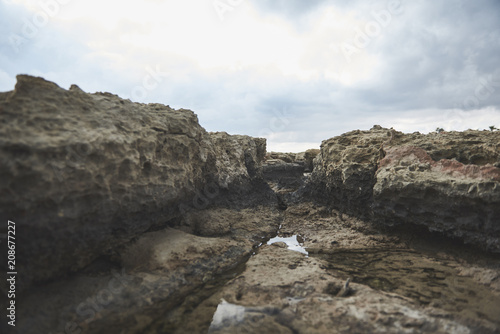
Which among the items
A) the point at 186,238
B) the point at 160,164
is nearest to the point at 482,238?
the point at 186,238

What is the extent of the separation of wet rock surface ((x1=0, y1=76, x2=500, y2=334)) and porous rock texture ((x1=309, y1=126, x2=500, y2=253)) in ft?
0.13

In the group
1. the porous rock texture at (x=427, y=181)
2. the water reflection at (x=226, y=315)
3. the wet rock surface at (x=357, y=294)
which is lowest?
the water reflection at (x=226, y=315)

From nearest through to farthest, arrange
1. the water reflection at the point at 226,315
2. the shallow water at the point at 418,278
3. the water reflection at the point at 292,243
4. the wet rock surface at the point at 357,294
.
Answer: the wet rock surface at the point at 357,294 → the water reflection at the point at 226,315 → the shallow water at the point at 418,278 → the water reflection at the point at 292,243

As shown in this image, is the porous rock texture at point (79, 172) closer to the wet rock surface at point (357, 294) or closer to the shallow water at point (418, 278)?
the wet rock surface at point (357, 294)

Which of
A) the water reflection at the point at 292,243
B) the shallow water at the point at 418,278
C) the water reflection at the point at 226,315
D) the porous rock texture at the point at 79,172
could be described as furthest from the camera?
the water reflection at the point at 292,243

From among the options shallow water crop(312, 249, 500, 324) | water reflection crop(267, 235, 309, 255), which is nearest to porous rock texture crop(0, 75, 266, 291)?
water reflection crop(267, 235, 309, 255)

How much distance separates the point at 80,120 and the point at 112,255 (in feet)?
10.0

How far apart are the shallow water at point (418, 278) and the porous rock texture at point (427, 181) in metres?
1.08

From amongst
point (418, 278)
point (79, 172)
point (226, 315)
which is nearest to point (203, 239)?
point (226, 315)

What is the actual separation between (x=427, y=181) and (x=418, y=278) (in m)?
2.67

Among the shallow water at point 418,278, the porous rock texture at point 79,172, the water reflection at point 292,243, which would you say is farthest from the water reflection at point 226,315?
the water reflection at point 292,243

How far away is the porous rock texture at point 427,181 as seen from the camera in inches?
253

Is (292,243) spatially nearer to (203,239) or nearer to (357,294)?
(203,239)

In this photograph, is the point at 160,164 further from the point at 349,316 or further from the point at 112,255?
the point at 349,316
